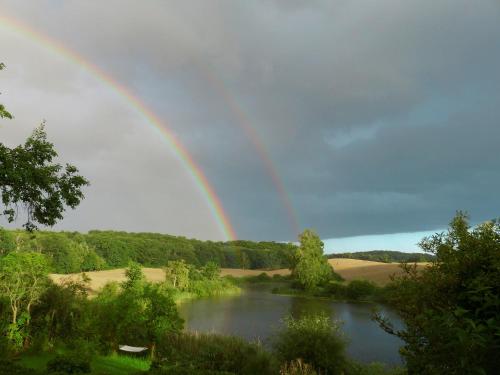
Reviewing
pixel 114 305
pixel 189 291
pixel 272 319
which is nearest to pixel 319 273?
pixel 189 291

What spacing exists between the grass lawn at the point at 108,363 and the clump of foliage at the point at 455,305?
1119 centimetres

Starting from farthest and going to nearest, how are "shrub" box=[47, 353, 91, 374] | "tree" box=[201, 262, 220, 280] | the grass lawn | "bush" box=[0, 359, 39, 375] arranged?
"tree" box=[201, 262, 220, 280], the grass lawn, "shrub" box=[47, 353, 91, 374], "bush" box=[0, 359, 39, 375]

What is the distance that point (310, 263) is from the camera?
74500 mm

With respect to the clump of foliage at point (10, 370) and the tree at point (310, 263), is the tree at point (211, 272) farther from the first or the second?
the clump of foliage at point (10, 370)

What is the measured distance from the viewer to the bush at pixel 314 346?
16.2m

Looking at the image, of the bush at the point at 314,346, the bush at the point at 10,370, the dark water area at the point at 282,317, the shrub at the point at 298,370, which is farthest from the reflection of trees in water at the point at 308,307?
the bush at the point at 10,370

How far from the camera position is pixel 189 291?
7344 cm

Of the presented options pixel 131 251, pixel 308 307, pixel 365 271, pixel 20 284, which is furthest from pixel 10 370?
pixel 131 251

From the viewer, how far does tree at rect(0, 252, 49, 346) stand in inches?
659

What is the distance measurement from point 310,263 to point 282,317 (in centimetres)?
2953

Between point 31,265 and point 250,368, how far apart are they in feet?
33.6

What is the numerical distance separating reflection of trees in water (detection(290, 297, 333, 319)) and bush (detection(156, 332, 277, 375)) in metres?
30.5

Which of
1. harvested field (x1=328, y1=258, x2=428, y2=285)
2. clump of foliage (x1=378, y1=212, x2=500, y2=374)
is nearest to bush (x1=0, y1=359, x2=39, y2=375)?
clump of foliage (x1=378, y1=212, x2=500, y2=374)

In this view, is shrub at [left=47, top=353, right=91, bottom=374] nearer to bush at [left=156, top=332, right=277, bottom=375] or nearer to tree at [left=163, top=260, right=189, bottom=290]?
bush at [left=156, top=332, right=277, bottom=375]
